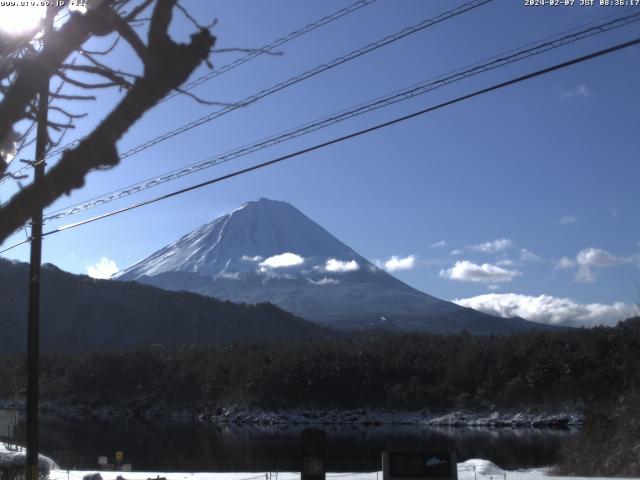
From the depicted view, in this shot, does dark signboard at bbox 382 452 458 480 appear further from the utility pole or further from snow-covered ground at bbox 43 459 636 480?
snow-covered ground at bbox 43 459 636 480

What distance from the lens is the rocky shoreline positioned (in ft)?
232

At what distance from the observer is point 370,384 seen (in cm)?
8550

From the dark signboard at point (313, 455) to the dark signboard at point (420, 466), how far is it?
109cm

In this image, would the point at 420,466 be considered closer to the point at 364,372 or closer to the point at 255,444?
the point at 255,444

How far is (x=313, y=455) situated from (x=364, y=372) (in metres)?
73.3

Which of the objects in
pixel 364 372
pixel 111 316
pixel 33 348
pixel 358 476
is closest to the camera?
pixel 33 348

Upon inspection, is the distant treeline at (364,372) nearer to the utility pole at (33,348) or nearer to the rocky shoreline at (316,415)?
the rocky shoreline at (316,415)

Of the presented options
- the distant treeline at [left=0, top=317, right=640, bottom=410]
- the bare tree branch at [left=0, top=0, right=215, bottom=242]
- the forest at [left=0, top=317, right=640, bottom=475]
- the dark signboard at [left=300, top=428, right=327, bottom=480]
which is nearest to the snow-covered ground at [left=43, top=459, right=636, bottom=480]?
the dark signboard at [left=300, top=428, right=327, bottom=480]

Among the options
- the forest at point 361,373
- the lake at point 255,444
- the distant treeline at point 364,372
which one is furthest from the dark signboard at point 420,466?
the distant treeline at point 364,372

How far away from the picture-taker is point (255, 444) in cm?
5300

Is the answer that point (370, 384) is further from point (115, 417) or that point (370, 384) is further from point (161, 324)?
point (161, 324)

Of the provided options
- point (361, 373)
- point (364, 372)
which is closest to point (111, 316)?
point (361, 373)

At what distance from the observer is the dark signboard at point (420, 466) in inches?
547

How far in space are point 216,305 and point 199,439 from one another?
99.4 meters
